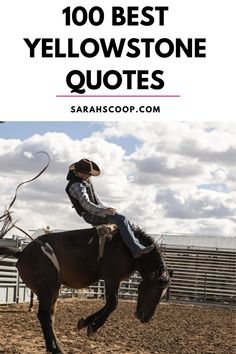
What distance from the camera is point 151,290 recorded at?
22.5ft

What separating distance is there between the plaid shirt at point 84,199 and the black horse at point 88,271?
320 millimetres

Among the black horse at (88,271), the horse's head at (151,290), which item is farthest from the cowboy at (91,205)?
the horse's head at (151,290)

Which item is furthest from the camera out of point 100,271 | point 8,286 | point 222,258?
point 222,258

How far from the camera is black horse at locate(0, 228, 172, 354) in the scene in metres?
6.61

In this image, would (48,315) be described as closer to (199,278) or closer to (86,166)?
(86,166)

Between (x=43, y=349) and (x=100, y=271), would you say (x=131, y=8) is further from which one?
(x=43, y=349)

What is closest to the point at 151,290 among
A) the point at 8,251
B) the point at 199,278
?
the point at 8,251

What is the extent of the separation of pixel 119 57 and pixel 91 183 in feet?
7.60

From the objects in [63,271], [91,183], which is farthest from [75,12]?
[63,271]

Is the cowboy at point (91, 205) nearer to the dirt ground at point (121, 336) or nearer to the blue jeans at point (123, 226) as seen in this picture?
the blue jeans at point (123, 226)

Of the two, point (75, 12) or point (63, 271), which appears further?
point (75, 12)

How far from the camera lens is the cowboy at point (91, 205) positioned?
21.4 ft

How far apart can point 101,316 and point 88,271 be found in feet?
1.74

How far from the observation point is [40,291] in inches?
274
